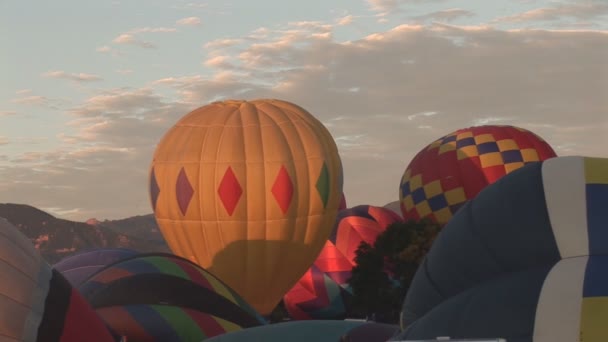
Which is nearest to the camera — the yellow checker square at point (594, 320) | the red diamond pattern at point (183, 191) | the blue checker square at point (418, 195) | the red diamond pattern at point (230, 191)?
the yellow checker square at point (594, 320)

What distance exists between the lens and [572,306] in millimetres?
8906

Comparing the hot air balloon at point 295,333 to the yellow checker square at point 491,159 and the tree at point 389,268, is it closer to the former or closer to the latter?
the tree at point 389,268

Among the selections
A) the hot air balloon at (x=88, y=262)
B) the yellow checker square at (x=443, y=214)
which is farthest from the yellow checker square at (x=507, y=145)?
the hot air balloon at (x=88, y=262)

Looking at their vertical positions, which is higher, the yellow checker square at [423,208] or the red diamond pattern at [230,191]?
the red diamond pattern at [230,191]

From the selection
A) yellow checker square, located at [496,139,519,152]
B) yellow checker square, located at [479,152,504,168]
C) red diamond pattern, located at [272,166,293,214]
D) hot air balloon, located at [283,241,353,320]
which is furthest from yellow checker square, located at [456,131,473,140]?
red diamond pattern, located at [272,166,293,214]

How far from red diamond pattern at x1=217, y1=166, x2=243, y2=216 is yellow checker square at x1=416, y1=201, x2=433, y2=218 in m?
9.25

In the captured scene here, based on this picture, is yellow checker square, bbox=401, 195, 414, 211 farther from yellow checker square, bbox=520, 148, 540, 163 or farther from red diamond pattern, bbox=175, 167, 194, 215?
red diamond pattern, bbox=175, 167, 194, 215

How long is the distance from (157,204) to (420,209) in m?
9.99

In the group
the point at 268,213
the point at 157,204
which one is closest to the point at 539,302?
the point at 268,213

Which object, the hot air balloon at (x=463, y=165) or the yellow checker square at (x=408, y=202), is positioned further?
the yellow checker square at (x=408, y=202)

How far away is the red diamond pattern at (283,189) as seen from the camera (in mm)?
27500

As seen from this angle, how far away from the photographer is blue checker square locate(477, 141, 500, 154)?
114 feet

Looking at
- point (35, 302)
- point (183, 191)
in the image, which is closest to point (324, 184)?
point (183, 191)

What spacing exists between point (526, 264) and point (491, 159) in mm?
25019
